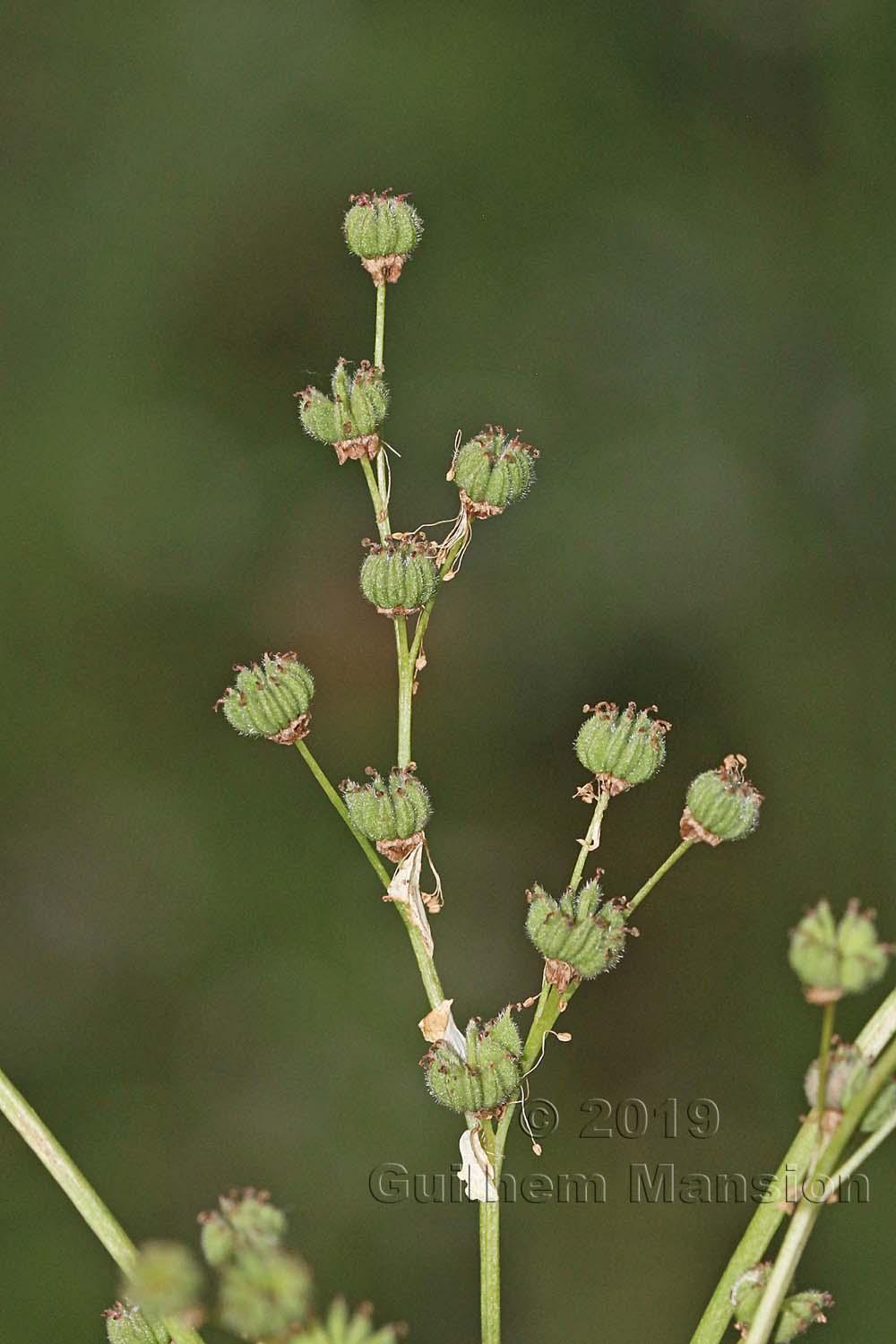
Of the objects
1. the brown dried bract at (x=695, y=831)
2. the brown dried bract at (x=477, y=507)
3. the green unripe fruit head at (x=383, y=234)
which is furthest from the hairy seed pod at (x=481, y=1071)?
the green unripe fruit head at (x=383, y=234)

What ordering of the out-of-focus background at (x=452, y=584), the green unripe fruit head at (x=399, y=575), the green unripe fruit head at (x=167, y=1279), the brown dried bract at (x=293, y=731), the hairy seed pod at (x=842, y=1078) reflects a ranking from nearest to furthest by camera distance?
the green unripe fruit head at (x=167, y=1279), the hairy seed pod at (x=842, y=1078), the green unripe fruit head at (x=399, y=575), the brown dried bract at (x=293, y=731), the out-of-focus background at (x=452, y=584)

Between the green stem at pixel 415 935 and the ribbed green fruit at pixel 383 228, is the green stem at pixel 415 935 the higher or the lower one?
the lower one

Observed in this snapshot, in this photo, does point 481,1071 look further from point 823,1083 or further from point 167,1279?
point 167,1279

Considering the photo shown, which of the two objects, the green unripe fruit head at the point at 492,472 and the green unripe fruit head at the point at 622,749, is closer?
the green unripe fruit head at the point at 622,749

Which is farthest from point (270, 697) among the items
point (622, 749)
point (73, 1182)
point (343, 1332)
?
point (343, 1332)

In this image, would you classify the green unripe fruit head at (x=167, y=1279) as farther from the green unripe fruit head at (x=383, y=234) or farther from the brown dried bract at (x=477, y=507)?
the green unripe fruit head at (x=383, y=234)

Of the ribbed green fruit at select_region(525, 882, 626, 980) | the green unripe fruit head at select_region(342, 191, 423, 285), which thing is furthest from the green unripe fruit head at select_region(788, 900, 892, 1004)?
the green unripe fruit head at select_region(342, 191, 423, 285)

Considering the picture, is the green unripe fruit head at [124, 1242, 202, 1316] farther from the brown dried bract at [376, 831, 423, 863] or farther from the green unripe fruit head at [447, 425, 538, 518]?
the green unripe fruit head at [447, 425, 538, 518]
